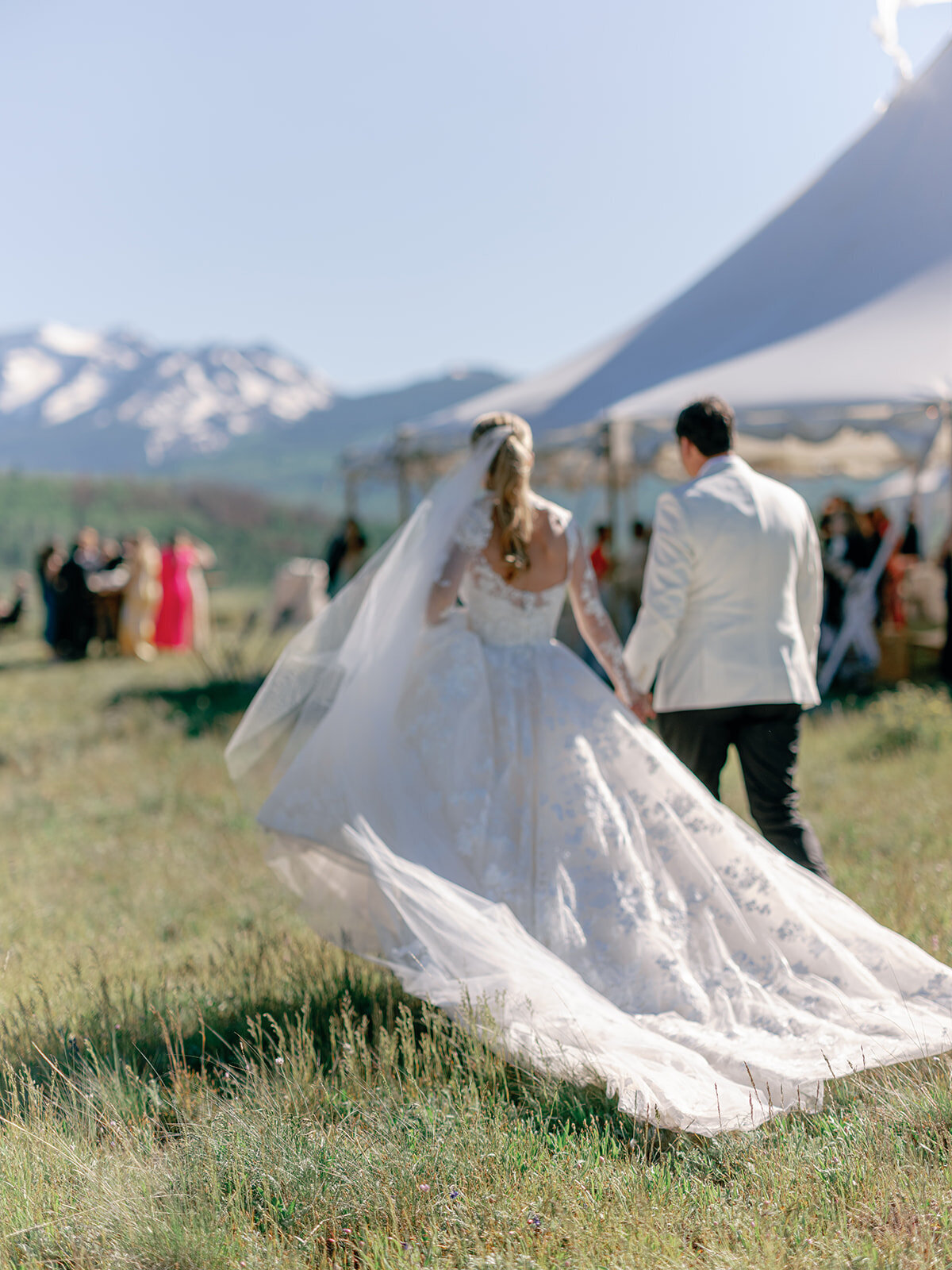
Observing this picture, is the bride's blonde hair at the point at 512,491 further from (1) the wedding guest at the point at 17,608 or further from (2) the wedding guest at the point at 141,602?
(1) the wedding guest at the point at 17,608

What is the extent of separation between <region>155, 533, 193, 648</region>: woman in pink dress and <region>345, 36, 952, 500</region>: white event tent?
6361 mm

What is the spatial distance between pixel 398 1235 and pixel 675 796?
5.27 feet

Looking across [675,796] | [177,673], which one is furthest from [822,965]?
[177,673]

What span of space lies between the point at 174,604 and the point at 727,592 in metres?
14.9

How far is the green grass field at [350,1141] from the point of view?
204cm

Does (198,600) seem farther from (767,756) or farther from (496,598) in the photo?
(767,756)

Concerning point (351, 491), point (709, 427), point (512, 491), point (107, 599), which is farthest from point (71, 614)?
point (709, 427)

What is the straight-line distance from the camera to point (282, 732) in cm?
355

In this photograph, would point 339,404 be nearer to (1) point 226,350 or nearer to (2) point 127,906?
(1) point 226,350

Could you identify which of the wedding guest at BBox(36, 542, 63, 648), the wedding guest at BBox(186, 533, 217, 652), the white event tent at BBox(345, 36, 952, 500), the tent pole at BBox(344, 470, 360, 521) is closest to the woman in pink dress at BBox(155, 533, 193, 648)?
the wedding guest at BBox(186, 533, 217, 652)

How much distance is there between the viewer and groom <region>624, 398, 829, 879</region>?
11.5 ft

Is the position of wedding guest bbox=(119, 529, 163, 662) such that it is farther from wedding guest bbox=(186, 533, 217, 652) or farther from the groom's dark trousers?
the groom's dark trousers

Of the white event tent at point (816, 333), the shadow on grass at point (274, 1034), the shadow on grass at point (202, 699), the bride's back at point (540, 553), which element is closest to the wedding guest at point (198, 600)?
the shadow on grass at point (202, 699)

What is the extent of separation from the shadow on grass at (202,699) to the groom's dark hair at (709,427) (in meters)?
6.44
